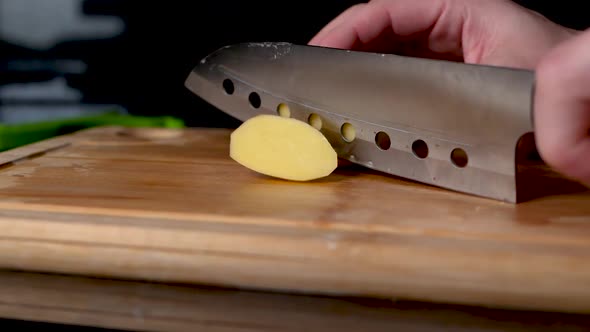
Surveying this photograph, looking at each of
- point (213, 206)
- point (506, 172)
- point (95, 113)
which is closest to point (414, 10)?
point (506, 172)

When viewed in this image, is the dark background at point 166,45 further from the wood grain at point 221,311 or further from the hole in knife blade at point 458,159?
the wood grain at point 221,311

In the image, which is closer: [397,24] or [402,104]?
[402,104]

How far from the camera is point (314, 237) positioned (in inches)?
19.1

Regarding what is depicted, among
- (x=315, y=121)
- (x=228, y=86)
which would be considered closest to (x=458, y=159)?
(x=315, y=121)

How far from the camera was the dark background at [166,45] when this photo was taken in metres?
1.13

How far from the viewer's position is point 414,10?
2.64 feet

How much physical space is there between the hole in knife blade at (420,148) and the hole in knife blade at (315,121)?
0.11 meters

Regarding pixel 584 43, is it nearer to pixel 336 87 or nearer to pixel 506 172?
pixel 506 172

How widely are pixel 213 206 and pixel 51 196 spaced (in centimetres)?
16

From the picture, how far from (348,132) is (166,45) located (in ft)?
2.00

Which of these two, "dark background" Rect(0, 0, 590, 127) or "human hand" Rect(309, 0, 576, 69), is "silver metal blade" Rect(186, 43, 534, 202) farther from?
"dark background" Rect(0, 0, 590, 127)

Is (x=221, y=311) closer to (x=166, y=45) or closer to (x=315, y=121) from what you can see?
(x=315, y=121)

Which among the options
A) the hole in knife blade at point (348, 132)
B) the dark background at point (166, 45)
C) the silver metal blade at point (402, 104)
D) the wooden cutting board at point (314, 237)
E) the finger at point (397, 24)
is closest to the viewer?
the wooden cutting board at point (314, 237)

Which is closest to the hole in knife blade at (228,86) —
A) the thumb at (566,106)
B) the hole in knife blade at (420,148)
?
the hole in knife blade at (420,148)
